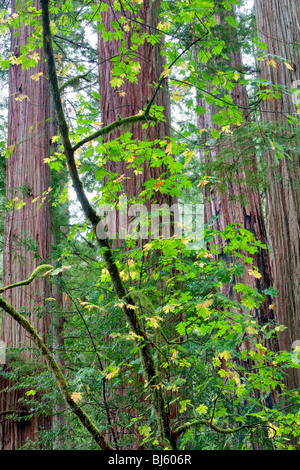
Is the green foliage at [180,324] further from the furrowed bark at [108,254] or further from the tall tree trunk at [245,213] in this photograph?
the tall tree trunk at [245,213]

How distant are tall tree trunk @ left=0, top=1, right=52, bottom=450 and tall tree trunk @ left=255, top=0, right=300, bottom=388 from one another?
9.59ft

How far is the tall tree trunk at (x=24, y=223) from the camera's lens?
516cm

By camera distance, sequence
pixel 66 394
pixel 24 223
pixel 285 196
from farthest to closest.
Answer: pixel 24 223, pixel 285 196, pixel 66 394

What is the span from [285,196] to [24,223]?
4.14 meters

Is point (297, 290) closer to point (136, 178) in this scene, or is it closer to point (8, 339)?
point (136, 178)

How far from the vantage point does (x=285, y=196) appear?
12.2 feet

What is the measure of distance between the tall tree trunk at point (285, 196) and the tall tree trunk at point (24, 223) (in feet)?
9.59

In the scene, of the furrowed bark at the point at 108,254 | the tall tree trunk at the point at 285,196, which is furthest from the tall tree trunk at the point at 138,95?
the furrowed bark at the point at 108,254

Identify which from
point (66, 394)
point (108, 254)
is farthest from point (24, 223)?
point (66, 394)

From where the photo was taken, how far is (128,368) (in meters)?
3.30

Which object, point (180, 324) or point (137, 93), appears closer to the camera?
point (180, 324)

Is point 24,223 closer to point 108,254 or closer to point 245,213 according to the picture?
point 245,213
